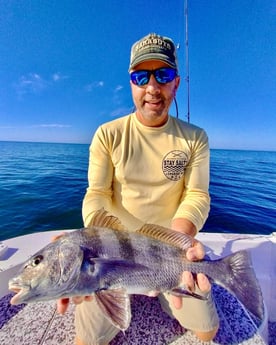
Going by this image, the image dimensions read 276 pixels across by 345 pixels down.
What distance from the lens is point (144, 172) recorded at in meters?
2.50

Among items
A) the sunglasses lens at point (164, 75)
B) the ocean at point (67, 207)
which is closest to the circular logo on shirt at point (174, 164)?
the sunglasses lens at point (164, 75)

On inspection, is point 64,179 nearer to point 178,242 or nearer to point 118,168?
point 118,168

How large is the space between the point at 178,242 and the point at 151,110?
4.46ft

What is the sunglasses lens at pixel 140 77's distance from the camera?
232cm

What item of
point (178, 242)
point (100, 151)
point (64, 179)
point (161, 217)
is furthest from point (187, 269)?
point (64, 179)

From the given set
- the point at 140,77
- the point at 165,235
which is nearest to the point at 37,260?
the point at 165,235

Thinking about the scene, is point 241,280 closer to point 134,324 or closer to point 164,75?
point 134,324

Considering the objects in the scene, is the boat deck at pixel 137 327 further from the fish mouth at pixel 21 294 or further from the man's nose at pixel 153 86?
the man's nose at pixel 153 86

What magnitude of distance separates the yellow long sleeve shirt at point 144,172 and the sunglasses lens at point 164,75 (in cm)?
49

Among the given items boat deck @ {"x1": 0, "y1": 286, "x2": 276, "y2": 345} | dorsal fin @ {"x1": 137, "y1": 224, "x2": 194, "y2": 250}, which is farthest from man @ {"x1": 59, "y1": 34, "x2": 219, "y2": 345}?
dorsal fin @ {"x1": 137, "y1": 224, "x2": 194, "y2": 250}

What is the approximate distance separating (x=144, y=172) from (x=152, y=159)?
170mm

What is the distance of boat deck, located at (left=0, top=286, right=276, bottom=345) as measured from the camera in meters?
2.01

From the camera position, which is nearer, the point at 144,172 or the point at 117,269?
the point at 117,269

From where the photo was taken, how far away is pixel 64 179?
12.1 m
